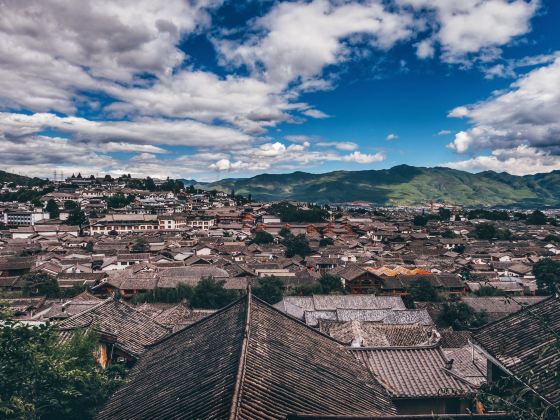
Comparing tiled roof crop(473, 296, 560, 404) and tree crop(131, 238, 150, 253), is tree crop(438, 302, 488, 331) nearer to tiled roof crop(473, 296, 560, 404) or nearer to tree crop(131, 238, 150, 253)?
tiled roof crop(473, 296, 560, 404)

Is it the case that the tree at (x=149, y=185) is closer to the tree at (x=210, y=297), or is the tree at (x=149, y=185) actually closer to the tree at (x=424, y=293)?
the tree at (x=210, y=297)

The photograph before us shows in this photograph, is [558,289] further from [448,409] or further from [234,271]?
[234,271]

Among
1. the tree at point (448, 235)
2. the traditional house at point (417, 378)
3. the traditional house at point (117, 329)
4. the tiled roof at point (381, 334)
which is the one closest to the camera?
the traditional house at point (417, 378)

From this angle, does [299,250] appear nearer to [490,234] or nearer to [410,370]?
[490,234]

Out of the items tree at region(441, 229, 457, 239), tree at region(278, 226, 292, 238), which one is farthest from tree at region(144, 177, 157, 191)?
tree at region(441, 229, 457, 239)

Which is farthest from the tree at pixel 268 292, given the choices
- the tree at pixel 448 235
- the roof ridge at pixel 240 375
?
the tree at pixel 448 235

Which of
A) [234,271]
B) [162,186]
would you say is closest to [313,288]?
[234,271]
